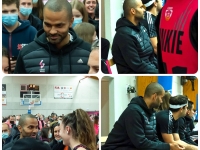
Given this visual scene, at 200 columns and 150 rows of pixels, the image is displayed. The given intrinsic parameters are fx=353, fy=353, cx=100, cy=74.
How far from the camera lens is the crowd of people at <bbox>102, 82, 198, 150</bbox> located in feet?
4.74

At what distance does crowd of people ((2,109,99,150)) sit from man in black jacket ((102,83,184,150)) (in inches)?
3.4

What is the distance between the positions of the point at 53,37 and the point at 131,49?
1.06 ft

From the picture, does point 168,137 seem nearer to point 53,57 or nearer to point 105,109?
point 105,109

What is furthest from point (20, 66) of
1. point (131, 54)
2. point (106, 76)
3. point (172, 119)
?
point (172, 119)

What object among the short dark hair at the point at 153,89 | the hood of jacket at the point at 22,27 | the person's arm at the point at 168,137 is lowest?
the person's arm at the point at 168,137

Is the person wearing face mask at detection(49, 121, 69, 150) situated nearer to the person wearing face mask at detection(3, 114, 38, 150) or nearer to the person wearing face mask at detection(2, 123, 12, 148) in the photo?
the person wearing face mask at detection(3, 114, 38, 150)

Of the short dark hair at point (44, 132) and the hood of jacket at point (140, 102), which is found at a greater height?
the hood of jacket at point (140, 102)

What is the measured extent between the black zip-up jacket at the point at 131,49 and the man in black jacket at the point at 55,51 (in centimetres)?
13

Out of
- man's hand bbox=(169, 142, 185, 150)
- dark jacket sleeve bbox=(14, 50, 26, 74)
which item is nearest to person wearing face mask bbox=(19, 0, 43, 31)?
dark jacket sleeve bbox=(14, 50, 26, 74)

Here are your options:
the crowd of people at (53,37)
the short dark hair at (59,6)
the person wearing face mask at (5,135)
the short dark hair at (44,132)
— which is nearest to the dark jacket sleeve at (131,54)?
the crowd of people at (53,37)

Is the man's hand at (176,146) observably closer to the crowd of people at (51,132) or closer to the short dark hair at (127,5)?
the crowd of people at (51,132)

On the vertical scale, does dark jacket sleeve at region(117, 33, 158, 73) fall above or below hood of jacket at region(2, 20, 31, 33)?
below

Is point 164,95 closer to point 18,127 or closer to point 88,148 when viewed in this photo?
point 88,148

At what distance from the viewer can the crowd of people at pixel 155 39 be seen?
4.72ft
